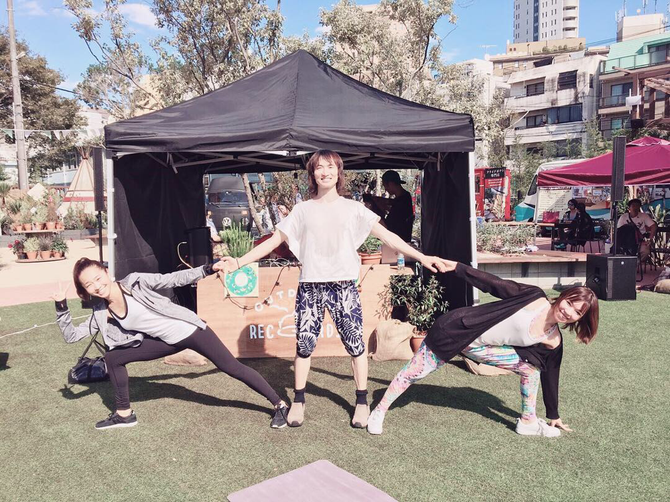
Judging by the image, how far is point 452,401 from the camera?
4406mm

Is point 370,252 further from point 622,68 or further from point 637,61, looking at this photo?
point 637,61

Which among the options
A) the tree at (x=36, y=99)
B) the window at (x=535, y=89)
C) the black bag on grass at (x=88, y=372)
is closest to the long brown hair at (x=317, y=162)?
the black bag on grass at (x=88, y=372)

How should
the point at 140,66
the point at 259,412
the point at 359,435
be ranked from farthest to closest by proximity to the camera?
the point at 140,66 → the point at 259,412 → the point at 359,435

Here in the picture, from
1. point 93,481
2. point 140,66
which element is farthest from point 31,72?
point 93,481

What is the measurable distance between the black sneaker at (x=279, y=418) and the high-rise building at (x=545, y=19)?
155 m

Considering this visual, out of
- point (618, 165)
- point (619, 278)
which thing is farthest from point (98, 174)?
point (619, 278)

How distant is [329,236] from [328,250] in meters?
0.09

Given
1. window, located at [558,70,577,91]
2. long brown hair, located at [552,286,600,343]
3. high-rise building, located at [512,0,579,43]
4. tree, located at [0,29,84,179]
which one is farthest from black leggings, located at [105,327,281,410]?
high-rise building, located at [512,0,579,43]

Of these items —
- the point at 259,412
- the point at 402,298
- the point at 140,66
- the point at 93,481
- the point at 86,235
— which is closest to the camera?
the point at 93,481

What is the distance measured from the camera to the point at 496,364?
372 centimetres

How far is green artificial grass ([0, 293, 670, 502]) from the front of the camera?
10.3ft

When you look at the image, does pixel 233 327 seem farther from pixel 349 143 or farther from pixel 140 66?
pixel 140 66

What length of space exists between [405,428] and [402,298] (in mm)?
1956

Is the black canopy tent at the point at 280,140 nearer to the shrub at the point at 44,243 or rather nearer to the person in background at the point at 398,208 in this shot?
the person in background at the point at 398,208
